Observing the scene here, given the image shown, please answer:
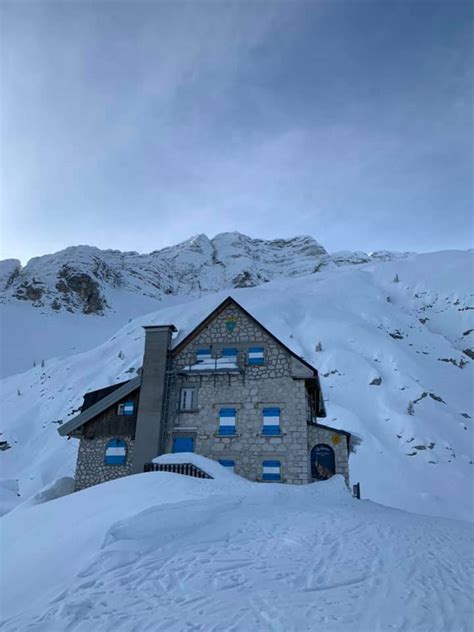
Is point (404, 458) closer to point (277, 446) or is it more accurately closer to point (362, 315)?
point (277, 446)

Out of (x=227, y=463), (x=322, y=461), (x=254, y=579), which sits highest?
(x=322, y=461)

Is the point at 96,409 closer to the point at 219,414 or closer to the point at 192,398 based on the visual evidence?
the point at 192,398

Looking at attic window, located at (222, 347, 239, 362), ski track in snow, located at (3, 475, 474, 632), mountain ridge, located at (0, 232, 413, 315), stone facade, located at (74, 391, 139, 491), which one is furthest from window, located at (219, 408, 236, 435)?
mountain ridge, located at (0, 232, 413, 315)

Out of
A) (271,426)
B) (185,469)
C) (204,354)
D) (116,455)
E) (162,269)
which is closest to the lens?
(185,469)

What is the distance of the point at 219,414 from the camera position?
20.0 m

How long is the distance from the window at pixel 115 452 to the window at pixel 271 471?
6.19 m

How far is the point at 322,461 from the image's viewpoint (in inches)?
796

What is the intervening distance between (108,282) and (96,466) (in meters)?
85.3

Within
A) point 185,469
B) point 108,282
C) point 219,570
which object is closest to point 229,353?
point 185,469

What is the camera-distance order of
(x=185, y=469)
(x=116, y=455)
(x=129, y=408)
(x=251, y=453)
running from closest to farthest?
(x=185, y=469) < (x=251, y=453) < (x=116, y=455) < (x=129, y=408)

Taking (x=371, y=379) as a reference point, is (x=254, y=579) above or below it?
below

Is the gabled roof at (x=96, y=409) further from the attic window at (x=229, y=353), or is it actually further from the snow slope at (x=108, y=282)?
the snow slope at (x=108, y=282)

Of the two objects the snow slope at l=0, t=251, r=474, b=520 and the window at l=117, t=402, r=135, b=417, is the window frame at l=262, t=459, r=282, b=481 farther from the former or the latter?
the snow slope at l=0, t=251, r=474, b=520

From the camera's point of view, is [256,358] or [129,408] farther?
[129,408]
